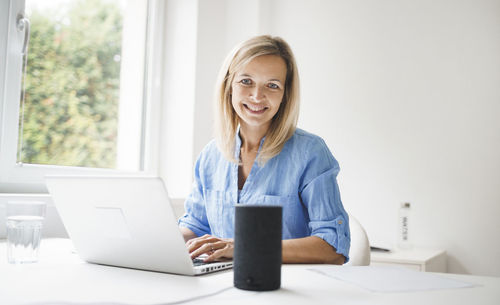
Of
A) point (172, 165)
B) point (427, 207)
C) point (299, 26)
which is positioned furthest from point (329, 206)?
point (299, 26)

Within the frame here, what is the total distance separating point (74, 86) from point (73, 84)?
0.7 inches

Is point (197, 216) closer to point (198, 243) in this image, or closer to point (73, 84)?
point (198, 243)

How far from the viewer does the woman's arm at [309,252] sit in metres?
1.06

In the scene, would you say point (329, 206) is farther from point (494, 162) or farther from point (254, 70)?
point (494, 162)

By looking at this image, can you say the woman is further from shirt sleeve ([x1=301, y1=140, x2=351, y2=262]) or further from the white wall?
the white wall

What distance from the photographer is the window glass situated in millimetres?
1992

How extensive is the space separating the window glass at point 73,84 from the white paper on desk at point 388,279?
58.0 inches

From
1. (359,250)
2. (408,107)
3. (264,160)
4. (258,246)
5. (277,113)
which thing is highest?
(408,107)

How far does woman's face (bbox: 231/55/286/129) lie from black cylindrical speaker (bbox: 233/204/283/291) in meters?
0.74

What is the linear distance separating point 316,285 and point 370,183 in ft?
5.52

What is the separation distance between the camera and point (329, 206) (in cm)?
119

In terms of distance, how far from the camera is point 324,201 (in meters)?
1.20

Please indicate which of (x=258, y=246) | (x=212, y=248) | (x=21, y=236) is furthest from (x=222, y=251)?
(x=21, y=236)

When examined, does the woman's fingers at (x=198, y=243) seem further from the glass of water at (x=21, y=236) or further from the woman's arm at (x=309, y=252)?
the glass of water at (x=21, y=236)
